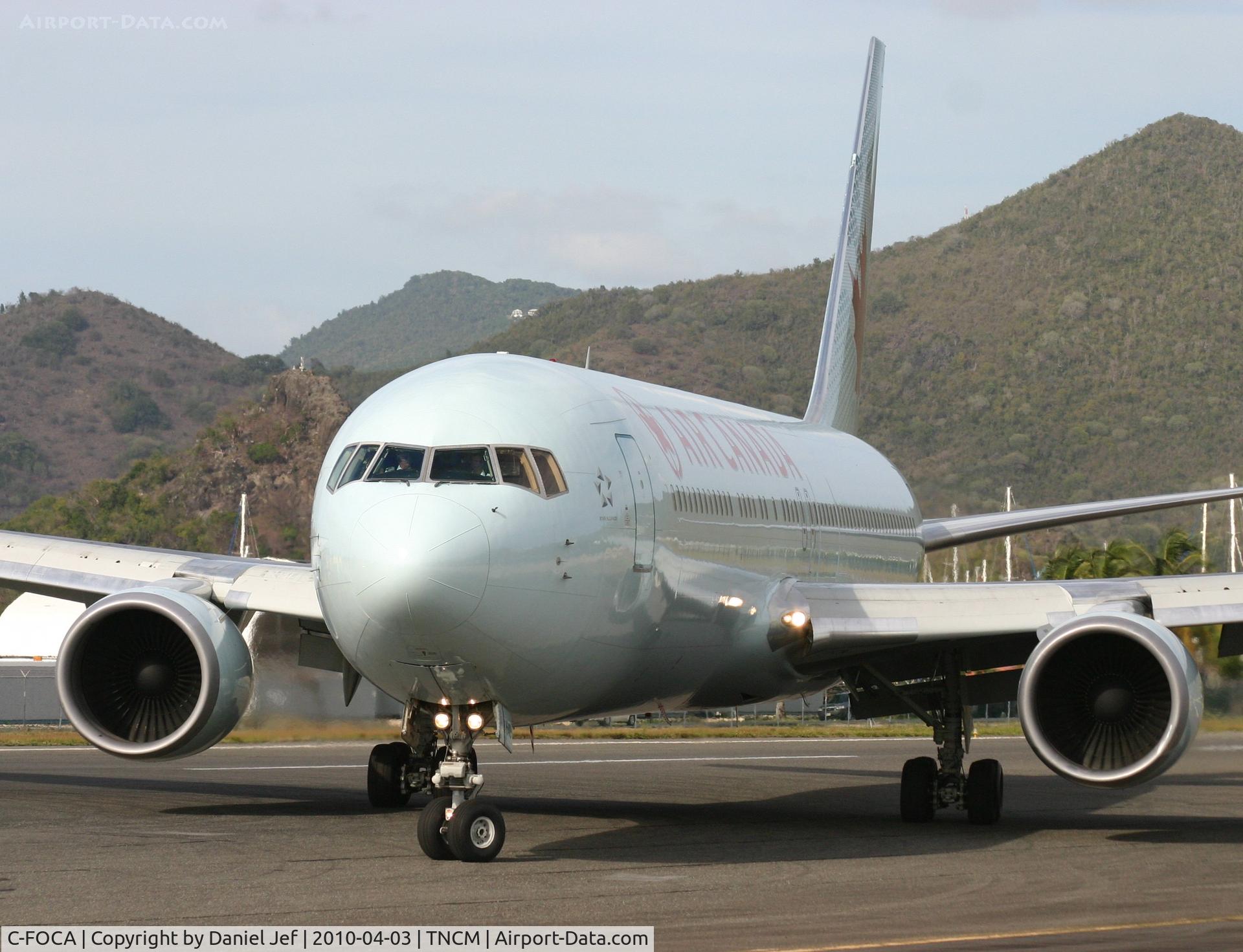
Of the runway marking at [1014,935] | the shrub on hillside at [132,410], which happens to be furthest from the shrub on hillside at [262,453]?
the runway marking at [1014,935]

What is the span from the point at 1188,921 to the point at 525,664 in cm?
483

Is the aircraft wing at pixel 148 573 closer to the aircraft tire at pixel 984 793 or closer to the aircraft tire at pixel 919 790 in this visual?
the aircraft tire at pixel 919 790

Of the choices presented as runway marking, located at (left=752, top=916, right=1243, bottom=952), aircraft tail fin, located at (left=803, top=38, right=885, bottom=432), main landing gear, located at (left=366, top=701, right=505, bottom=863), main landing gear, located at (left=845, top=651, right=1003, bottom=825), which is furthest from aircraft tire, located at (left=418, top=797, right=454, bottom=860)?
aircraft tail fin, located at (left=803, top=38, right=885, bottom=432)

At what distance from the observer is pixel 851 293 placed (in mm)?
29859

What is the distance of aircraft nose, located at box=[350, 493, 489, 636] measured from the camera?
40.0ft

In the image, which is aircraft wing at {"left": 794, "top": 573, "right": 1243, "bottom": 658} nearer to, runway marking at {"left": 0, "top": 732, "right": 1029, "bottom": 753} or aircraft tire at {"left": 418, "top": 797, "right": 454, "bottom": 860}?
aircraft tire at {"left": 418, "top": 797, "right": 454, "bottom": 860}

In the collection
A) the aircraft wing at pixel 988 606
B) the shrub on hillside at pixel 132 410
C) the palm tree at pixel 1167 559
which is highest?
the shrub on hillside at pixel 132 410

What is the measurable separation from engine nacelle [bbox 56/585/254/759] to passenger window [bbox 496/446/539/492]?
3.98m

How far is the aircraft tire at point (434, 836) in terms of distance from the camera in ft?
43.6

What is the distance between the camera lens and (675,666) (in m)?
15.7

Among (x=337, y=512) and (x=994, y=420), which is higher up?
(x=994, y=420)

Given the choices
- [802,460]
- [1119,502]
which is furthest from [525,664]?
[1119,502]

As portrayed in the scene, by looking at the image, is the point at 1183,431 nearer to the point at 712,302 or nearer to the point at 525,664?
the point at 712,302

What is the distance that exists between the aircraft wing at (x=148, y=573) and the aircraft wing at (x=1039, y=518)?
33.1ft
